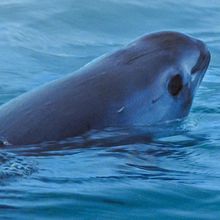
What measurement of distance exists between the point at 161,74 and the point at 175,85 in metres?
0.21

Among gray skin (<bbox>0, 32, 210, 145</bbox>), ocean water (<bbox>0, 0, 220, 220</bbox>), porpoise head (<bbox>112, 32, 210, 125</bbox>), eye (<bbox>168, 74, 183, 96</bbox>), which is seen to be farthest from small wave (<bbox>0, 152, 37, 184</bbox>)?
eye (<bbox>168, 74, 183, 96</bbox>)

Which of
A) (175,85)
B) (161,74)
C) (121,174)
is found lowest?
(121,174)

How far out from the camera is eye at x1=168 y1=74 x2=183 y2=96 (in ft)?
21.5

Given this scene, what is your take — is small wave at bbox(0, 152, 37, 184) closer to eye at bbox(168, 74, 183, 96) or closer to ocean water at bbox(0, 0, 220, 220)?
ocean water at bbox(0, 0, 220, 220)

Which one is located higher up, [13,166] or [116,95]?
[116,95]

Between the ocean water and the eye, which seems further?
the eye

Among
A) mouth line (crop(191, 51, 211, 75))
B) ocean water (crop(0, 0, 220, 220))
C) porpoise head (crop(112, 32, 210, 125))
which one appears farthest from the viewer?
mouth line (crop(191, 51, 211, 75))

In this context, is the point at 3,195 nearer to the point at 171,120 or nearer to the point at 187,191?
the point at 187,191

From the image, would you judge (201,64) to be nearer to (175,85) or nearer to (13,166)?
(175,85)

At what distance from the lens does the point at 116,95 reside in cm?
612

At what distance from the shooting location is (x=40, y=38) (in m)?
11.6

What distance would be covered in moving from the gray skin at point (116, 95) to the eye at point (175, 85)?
0.05 feet

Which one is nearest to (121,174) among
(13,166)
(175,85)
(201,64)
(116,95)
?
(13,166)

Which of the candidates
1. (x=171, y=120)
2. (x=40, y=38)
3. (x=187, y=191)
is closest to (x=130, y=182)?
(x=187, y=191)
